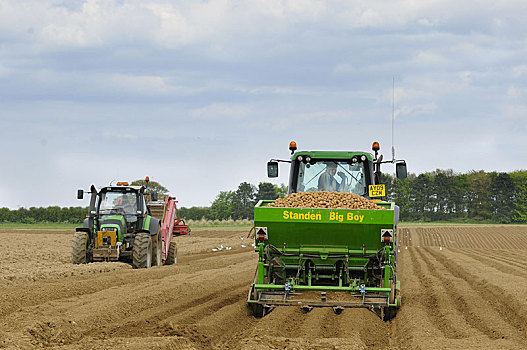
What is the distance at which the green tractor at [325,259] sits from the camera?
945 cm

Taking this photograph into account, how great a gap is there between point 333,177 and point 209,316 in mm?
3718

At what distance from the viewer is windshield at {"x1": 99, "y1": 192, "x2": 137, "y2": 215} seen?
17.8m

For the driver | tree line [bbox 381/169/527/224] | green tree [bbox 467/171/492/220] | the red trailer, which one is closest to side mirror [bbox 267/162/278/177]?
the driver

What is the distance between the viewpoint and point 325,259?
9.95m

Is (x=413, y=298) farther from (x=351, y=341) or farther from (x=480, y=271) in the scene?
(x=480, y=271)

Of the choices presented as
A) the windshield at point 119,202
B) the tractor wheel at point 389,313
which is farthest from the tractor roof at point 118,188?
the tractor wheel at point 389,313

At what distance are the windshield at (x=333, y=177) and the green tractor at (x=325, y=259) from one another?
1736mm

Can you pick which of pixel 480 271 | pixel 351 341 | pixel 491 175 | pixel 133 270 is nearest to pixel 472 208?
pixel 491 175

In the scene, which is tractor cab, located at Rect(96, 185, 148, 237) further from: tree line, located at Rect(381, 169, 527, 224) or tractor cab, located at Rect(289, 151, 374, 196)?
tree line, located at Rect(381, 169, 527, 224)

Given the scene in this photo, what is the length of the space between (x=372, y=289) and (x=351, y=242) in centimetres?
81

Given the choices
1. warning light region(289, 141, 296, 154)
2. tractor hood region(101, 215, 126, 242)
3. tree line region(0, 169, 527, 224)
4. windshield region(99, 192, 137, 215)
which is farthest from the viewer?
tree line region(0, 169, 527, 224)

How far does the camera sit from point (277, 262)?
10141 mm

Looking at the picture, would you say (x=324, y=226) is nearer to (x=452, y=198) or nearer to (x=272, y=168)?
(x=272, y=168)

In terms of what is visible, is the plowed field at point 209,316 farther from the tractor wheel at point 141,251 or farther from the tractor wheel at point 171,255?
the tractor wheel at point 171,255
